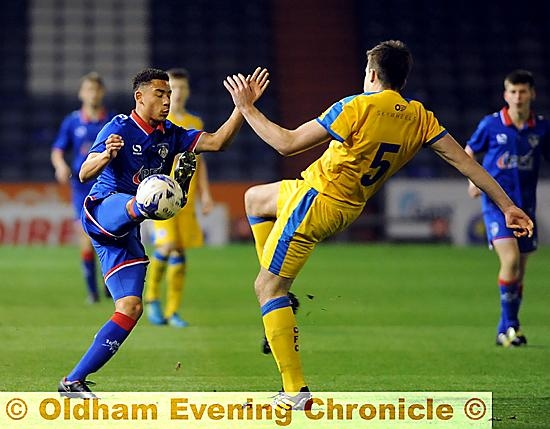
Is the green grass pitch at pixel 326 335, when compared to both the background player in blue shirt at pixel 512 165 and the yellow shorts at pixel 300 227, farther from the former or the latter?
the yellow shorts at pixel 300 227

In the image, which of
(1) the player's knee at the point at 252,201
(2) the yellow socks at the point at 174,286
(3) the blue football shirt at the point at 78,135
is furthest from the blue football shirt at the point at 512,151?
(3) the blue football shirt at the point at 78,135

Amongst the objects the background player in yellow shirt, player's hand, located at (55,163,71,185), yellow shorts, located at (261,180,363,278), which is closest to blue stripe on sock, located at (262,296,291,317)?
yellow shorts, located at (261,180,363,278)

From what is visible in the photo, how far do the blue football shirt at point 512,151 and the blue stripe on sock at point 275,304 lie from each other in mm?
3302

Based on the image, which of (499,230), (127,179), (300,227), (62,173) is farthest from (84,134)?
(300,227)

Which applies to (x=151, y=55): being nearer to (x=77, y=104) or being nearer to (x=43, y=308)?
(x=77, y=104)

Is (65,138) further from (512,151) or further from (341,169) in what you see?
(341,169)

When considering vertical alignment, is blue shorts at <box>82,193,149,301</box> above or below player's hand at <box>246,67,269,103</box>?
below

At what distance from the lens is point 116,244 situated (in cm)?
602

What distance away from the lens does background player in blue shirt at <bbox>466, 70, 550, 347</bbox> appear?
28.2 ft

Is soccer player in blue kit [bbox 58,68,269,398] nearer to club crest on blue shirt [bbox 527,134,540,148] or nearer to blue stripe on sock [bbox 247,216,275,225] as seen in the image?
blue stripe on sock [bbox 247,216,275,225]

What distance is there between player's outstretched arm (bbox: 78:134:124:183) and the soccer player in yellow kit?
632 millimetres

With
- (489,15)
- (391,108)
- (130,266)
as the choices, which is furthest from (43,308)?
(489,15)

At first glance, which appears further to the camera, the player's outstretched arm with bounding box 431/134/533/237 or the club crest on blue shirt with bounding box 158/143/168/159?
the club crest on blue shirt with bounding box 158/143/168/159

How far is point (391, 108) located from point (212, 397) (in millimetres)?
1801
